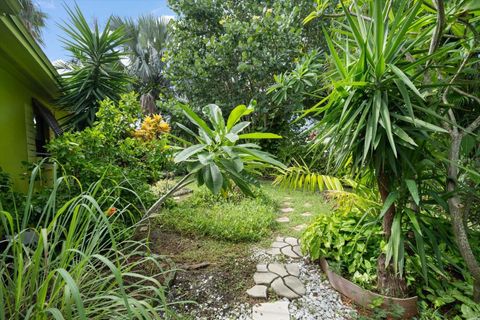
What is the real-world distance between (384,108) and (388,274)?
132 cm

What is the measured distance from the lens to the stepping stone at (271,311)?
2.04 meters

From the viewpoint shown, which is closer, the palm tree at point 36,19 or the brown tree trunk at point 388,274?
the brown tree trunk at point 388,274

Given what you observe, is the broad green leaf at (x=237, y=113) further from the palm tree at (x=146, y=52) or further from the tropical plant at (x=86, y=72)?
the palm tree at (x=146, y=52)

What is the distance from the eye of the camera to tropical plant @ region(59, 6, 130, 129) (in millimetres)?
4797

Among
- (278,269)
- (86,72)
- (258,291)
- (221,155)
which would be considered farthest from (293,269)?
(86,72)

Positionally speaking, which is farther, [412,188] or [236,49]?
[236,49]

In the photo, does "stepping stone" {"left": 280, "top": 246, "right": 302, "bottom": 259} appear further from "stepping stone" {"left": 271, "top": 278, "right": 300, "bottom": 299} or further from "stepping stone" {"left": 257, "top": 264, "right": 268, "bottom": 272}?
"stepping stone" {"left": 271, "top": 278, "right": 300, "bottom": 299}

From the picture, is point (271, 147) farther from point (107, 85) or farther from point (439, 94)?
point (439, 94)

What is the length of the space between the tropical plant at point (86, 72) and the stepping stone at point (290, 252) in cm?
400

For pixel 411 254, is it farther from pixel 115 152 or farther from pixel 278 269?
pixel 115 152

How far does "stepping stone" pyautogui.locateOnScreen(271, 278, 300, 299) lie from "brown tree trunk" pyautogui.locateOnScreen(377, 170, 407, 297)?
2.33 ft

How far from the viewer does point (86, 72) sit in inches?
193

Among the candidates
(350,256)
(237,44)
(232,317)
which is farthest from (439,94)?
(237,44)

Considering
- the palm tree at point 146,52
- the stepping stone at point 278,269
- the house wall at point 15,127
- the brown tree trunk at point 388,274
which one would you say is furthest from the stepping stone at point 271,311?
the palm tree at point 146,52
